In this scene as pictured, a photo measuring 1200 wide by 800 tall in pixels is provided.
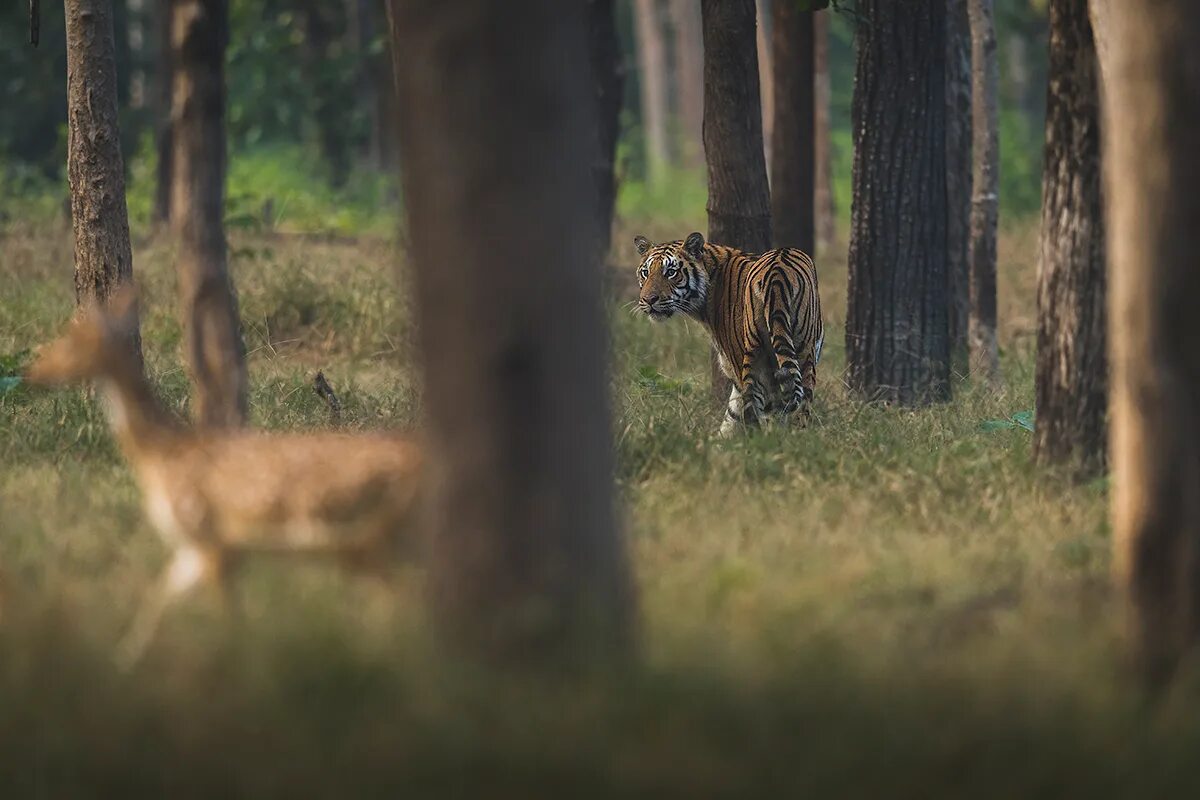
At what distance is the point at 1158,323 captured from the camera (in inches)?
236

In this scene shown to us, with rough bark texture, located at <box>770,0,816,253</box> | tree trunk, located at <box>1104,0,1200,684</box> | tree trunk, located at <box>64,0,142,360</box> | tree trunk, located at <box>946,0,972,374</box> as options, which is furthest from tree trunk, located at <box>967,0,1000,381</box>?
tree trunk, located at <box>1104,0,1200,684</box>

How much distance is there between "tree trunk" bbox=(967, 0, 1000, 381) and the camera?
16547mm

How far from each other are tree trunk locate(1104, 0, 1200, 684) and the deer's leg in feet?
9.58

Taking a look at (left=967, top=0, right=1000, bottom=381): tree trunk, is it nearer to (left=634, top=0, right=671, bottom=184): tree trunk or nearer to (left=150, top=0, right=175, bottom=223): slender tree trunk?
(left=150, top=0, right=175, bottom=223): slender tree trunk

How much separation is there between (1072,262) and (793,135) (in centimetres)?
693

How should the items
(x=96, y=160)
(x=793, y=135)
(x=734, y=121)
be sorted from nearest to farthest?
(x=96, y=160), (x=734, y=121), (x=793, y=135)

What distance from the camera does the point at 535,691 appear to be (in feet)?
17.3

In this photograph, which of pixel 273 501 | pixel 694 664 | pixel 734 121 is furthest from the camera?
pixel 734 121

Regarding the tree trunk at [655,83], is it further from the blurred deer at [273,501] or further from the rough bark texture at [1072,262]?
the blurred deer at [273,501]

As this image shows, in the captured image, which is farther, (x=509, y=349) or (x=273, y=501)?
(x=273, y=501)

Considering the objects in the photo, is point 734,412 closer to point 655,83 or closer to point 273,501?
point 273,501

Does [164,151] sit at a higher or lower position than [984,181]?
higher

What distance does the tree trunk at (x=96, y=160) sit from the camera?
38.7 ft

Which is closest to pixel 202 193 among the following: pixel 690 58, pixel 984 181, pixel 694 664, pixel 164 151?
pixel 694 664
